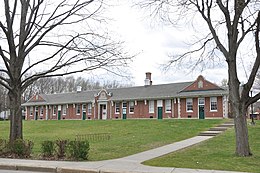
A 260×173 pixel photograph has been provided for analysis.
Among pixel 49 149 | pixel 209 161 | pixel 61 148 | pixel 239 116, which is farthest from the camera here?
pixel 239 116

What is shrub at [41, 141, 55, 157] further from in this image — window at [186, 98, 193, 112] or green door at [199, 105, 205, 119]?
window at [186, 98, 193, 112]

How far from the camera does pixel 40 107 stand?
60.6 m

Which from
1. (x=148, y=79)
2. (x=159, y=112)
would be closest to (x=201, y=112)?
(x=159, y=112)

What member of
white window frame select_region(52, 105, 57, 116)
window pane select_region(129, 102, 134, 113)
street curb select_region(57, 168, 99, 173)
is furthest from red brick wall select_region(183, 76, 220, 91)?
street curb select_region(57, 168, 99, 173)

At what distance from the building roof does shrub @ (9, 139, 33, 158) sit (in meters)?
28.9

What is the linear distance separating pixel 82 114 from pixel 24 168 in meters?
42.2

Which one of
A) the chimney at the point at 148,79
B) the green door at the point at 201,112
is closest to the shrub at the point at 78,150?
the green door at the point at 201,112

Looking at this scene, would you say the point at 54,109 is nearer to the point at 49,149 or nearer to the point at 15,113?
the point at 15,113

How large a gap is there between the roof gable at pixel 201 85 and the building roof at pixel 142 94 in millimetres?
313

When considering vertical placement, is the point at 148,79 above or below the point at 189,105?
above

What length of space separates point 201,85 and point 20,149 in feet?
101

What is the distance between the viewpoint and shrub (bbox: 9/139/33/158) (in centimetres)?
1338

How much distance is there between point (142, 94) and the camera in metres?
46.5

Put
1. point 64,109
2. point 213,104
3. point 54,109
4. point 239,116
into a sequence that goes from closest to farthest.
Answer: point 239,116, point 213,104, point 64,109, point 54,109
